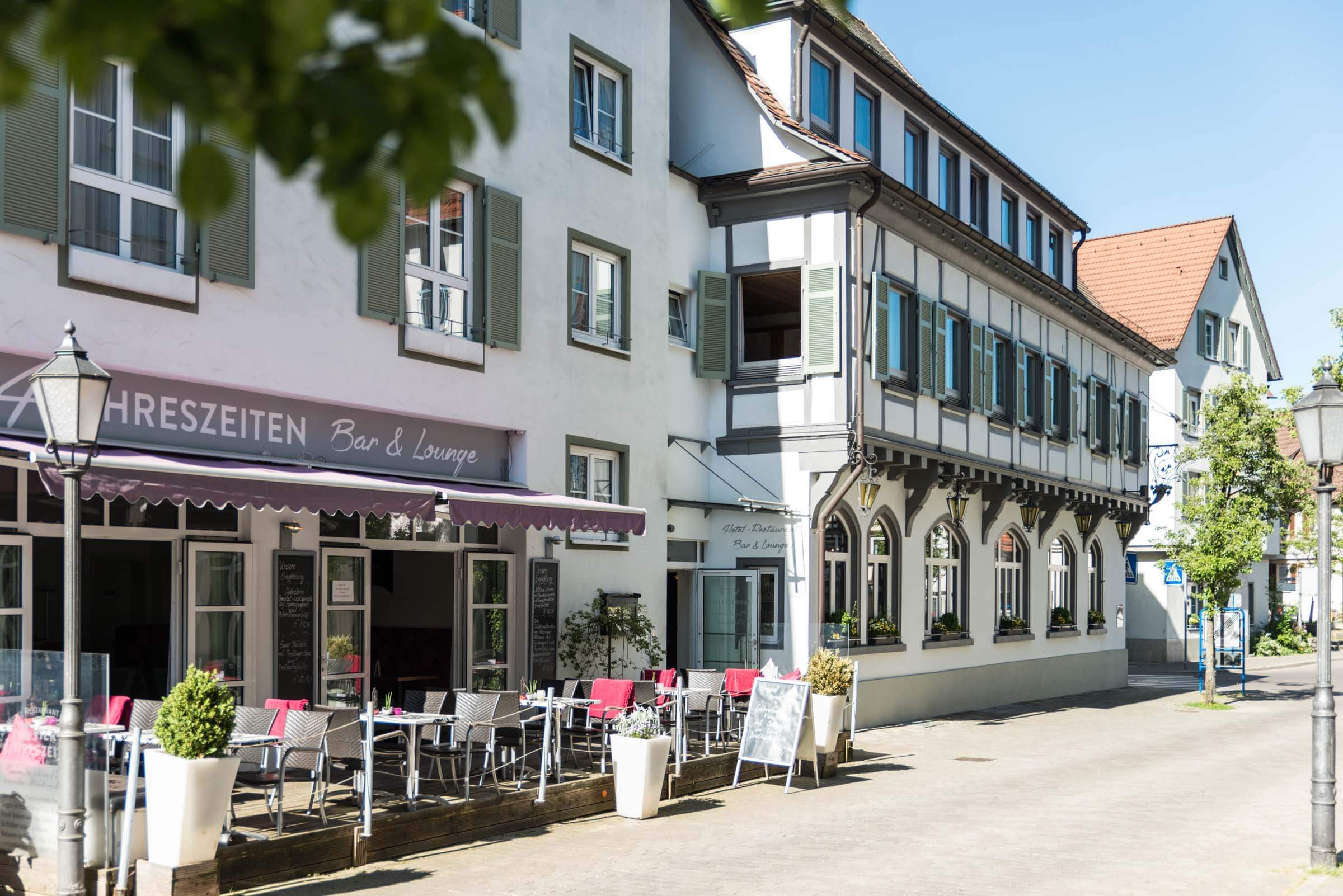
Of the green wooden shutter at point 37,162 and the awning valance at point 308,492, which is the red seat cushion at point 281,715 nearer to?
the awning valance at point 308,492

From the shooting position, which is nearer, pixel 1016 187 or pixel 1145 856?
pixel 1145 856

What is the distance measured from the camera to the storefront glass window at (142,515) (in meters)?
11.7

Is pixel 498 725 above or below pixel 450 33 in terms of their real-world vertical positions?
below

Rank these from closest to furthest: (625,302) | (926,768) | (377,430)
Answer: (377,430)
(926,768)
(625,302)

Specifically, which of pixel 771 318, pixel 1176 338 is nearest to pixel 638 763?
pixel 771 318

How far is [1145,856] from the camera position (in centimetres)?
1034

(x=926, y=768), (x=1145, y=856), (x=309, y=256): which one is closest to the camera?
(x=1145, y=856)

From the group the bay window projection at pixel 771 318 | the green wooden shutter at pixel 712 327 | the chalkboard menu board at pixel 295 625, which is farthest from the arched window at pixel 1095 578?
the chalkboard menu board at pixel 295 625

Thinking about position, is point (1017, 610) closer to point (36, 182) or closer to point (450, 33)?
point (36, 182)

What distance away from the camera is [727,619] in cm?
1892

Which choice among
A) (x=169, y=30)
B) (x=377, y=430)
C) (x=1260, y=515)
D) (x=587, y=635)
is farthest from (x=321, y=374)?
(x=1260, y=515)

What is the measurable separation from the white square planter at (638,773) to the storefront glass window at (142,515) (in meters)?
4.19

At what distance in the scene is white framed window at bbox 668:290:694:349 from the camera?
19.2 metres

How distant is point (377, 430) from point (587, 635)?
12.6 feet
